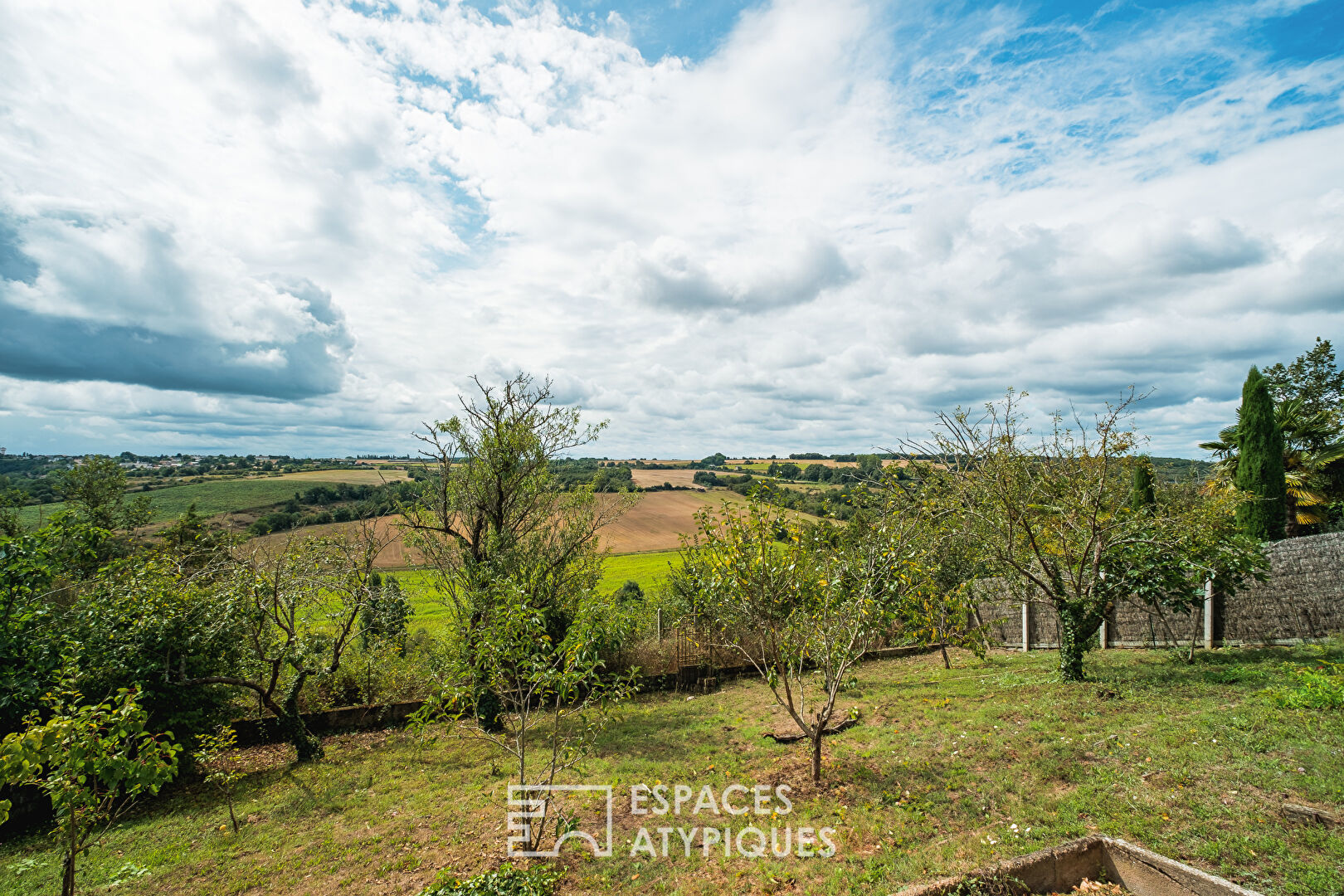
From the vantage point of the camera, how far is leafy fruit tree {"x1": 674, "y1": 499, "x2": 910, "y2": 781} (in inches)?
252

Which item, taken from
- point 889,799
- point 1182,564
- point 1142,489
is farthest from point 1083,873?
point 1142,489

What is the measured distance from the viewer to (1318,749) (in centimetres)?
495

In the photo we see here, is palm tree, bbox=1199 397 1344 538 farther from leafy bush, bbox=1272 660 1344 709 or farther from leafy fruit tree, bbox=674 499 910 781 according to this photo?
leafy fruit tree, bbox=674 499 910 781

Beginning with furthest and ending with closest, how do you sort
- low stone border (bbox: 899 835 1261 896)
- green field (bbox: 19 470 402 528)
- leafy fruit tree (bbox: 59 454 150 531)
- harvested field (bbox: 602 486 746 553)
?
1. harvested field (bbox: 602 486 746 553)
2. green field (bbox: 19 470 402 528)
3. leafy fruit tree (bbox: 59 454 150 531)
4. low stone border (bbox: 899 835 1261 896)

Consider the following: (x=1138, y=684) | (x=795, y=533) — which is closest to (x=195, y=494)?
(x=795, y=533)

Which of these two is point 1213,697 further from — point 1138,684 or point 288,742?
point 288,742

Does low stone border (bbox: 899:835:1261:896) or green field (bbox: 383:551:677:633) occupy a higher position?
low stone border (bbox: 899:835:1261:896)

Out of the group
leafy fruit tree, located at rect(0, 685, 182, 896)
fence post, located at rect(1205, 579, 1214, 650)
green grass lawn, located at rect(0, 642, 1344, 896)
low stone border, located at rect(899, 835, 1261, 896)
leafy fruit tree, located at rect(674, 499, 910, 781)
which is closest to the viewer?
leafy fruit tree, located at rect(0, 685, 182, 896)

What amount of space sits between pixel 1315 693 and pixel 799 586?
5.64 m

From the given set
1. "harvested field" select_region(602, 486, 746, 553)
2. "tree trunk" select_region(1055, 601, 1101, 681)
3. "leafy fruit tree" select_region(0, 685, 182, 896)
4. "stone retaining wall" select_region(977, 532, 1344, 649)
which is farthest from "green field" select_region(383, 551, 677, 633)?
"stone retaining wall" select_region(977, 532, 1344, 649)

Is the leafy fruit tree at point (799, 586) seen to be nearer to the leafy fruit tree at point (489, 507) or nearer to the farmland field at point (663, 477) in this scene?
the leafy fruit tree at point (489, 507)

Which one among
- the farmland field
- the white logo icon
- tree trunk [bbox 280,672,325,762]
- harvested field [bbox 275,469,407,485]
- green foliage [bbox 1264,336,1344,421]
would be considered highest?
green foliage [bbox 1264,336,1344,421]

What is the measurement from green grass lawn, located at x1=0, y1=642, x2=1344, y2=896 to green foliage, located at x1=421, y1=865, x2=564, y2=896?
0.24 metres

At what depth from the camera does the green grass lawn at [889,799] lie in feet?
14.7
